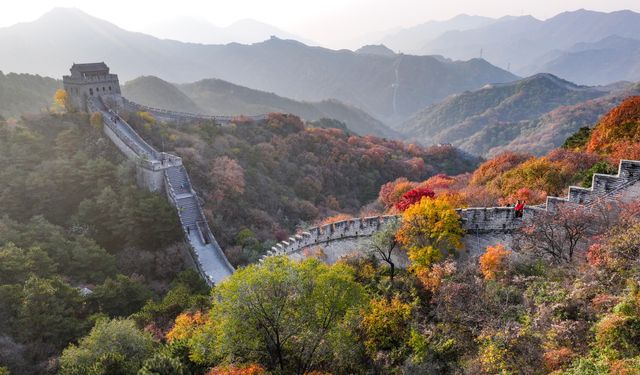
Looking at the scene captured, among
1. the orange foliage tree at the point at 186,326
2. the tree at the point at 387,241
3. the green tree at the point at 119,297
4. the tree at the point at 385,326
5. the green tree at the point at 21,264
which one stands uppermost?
the tree at the point at 387,241

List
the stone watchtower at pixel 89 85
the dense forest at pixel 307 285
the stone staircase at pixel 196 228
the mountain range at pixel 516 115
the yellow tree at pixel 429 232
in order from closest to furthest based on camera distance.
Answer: the dense forest at pixel 307 285 < the yellow tree at pixel 429 232 < the stone staircase at pixel 196 228 < the stone watchtower at pixel 89 85 < the mountain range at pixel 516 115

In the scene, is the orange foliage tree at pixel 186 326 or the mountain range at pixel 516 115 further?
the mountain range at pixel 516 115

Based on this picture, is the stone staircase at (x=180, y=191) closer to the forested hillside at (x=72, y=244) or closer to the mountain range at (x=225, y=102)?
the forested hillside at (x=72, y=244)

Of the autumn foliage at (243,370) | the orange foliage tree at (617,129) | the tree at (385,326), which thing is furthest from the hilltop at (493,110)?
the autumn foliage at (243,370)

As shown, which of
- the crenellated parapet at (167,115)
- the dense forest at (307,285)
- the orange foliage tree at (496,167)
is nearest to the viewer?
the dense forest at (307,285)

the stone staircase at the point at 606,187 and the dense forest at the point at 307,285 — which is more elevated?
the stone staircase at the point at 606,187

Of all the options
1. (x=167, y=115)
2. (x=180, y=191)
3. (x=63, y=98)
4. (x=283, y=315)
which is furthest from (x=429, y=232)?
(x=63, y=98)

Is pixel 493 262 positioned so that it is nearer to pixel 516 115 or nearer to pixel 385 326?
pixel 385 326
